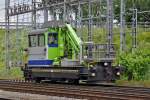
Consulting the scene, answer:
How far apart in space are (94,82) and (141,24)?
78.2ft

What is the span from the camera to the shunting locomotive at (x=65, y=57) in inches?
952

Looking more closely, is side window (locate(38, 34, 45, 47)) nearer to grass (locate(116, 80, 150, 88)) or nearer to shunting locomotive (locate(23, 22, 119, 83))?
shunting locomotive (locate(23, 22, 119, 83))

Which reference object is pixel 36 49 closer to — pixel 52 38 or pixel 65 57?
pixel 52 38

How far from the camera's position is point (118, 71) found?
965 inches

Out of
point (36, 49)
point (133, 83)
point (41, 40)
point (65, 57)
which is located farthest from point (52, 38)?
point (133, 83)

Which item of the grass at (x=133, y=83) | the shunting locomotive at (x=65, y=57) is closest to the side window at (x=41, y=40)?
the shunting locomotive at (x=65, y=57)

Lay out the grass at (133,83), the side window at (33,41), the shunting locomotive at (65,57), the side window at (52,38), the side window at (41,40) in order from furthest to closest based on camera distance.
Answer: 1. the side window at (33,41)
2. the side window at (41,40)
3. the side window at (52,38)
4. the grass at (133,83)
5. the shunting locomotive at (65,57)

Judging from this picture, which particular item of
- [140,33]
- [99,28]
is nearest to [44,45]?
[99,28]

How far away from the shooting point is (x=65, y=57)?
26.6m

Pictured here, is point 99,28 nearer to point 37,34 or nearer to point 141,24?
point 141,24

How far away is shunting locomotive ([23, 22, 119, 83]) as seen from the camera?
24188mm

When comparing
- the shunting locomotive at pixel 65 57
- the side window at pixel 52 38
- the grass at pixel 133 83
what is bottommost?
the grass at pixel 133 83

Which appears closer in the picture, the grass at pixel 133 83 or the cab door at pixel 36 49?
the grass at pixel 133 83

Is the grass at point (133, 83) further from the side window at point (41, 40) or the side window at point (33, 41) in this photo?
the side window at point (33, 41)
